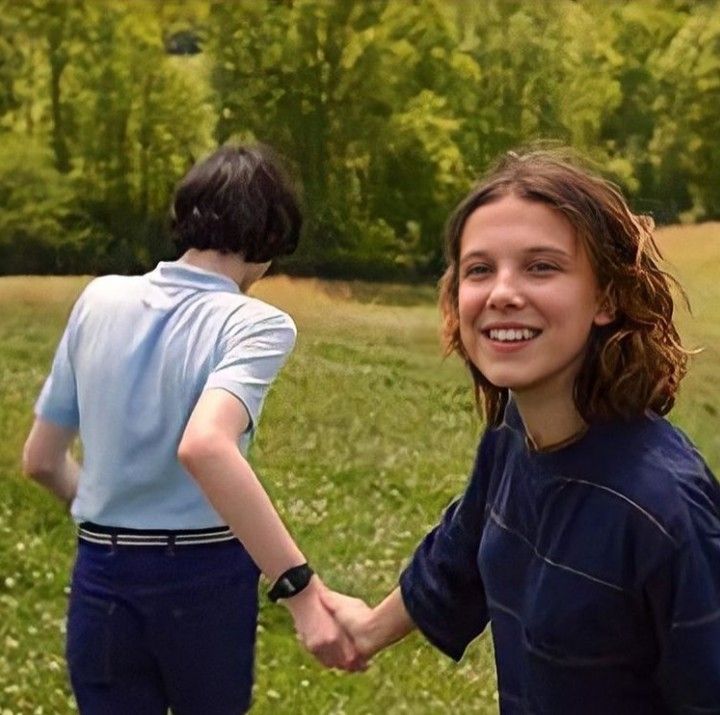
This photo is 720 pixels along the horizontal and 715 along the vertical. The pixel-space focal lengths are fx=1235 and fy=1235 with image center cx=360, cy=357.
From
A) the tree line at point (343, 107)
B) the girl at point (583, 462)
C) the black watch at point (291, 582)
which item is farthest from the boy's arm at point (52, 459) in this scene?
the tree line at point (343, 107)

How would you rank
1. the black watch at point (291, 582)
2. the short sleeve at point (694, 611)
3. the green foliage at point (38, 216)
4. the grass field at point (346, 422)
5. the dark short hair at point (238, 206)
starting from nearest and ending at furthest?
the short sleeve at point (694, 611) < the black watch at point (291, 582) < the dark short hair at point (238, 206) < the grass field at point (346, 422) < the green foliage at point (38, 216)

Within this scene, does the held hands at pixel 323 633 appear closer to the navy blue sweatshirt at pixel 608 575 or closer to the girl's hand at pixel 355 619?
the girl's hand at pixel 355 619

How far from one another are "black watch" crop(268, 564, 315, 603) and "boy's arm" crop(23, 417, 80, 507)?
467 millimetres

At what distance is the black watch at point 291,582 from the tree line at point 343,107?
3.13m

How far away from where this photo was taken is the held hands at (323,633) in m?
1.99

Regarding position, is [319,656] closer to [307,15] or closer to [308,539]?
[308,539]

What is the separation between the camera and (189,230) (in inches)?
80.8

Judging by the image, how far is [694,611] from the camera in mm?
1318

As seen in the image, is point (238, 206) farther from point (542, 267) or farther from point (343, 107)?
point (343, 107)

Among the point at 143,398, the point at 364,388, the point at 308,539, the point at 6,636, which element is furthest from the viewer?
the point at 364,388

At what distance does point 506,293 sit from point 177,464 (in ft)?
2.32

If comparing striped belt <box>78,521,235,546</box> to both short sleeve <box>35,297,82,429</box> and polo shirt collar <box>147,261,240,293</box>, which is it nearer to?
short sleeve <box>35,297,82,429</box>

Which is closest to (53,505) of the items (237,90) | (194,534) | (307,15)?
(237,90)

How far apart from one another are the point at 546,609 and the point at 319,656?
0.71 metres
